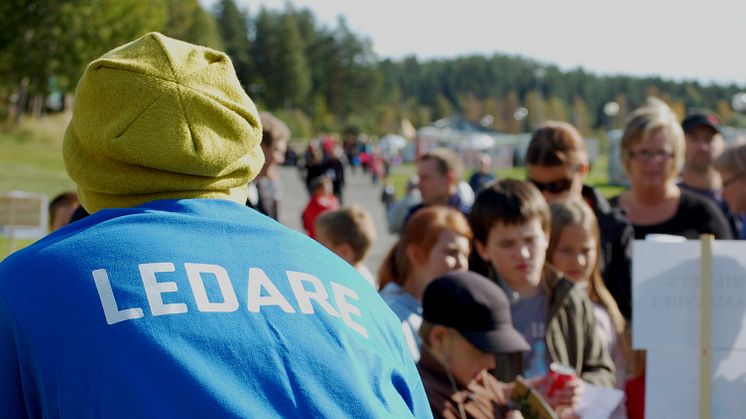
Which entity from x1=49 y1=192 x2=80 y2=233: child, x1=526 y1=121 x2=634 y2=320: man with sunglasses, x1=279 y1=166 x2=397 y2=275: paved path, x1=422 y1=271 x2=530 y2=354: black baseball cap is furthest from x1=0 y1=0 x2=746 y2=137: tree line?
x1=422 y1=271 x2=530 y2=354: black baseball cap

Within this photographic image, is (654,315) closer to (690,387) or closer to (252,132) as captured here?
(690,387)

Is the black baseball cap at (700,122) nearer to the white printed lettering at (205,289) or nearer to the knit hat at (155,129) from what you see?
the knit hat at (155,129)

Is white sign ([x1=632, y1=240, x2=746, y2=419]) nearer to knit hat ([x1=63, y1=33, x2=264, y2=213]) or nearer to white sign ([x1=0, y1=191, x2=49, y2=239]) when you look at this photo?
knit hat ([x1=63, y1=33, x2=264, y2=213])

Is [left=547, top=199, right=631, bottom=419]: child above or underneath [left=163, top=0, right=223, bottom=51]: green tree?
underneath

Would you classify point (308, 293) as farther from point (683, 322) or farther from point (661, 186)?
point (661, 186)

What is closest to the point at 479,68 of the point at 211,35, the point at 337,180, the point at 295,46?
the point at 295,46

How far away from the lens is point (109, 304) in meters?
1.48

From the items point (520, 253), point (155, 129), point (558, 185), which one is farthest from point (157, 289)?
point (558, 185)

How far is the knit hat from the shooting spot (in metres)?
1.62

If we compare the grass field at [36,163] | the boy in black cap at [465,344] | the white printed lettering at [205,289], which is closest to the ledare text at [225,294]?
the white printed lettering at [205,289]

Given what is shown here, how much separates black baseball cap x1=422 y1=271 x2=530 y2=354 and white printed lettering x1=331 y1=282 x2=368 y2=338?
1.45 meters

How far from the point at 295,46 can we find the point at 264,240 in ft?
349

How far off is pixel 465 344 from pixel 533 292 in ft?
3.37

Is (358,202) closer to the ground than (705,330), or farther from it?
closer to the ground
